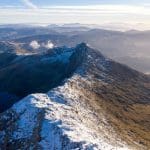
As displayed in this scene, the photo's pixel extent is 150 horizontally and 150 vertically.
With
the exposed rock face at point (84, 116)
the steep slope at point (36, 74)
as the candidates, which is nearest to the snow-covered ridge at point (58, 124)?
the exposed rock face at point (84, 116)

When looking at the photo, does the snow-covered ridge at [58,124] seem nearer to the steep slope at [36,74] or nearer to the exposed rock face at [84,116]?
the exposed rock face at [84,116]

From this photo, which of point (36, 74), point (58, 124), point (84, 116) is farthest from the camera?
point (36, 74)

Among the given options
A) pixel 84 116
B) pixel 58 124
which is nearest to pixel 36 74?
pixel 84 116

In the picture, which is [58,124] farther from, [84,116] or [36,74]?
[36,74]

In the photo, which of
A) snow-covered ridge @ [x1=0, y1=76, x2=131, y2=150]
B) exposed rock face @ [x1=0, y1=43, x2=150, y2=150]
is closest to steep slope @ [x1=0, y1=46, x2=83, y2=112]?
exposed rock face @ [x1=0, y1=43, x2=150, y2=150]

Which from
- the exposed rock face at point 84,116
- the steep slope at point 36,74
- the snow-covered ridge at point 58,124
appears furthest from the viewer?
the steep slope at point 36,74

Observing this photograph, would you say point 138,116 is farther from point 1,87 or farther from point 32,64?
point 32,64

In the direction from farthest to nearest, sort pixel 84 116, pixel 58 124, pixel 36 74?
pixel 36 74 < pixel 84 116 < pixel 58 124

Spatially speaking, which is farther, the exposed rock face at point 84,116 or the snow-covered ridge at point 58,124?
the exposed rock face at point 84,116
